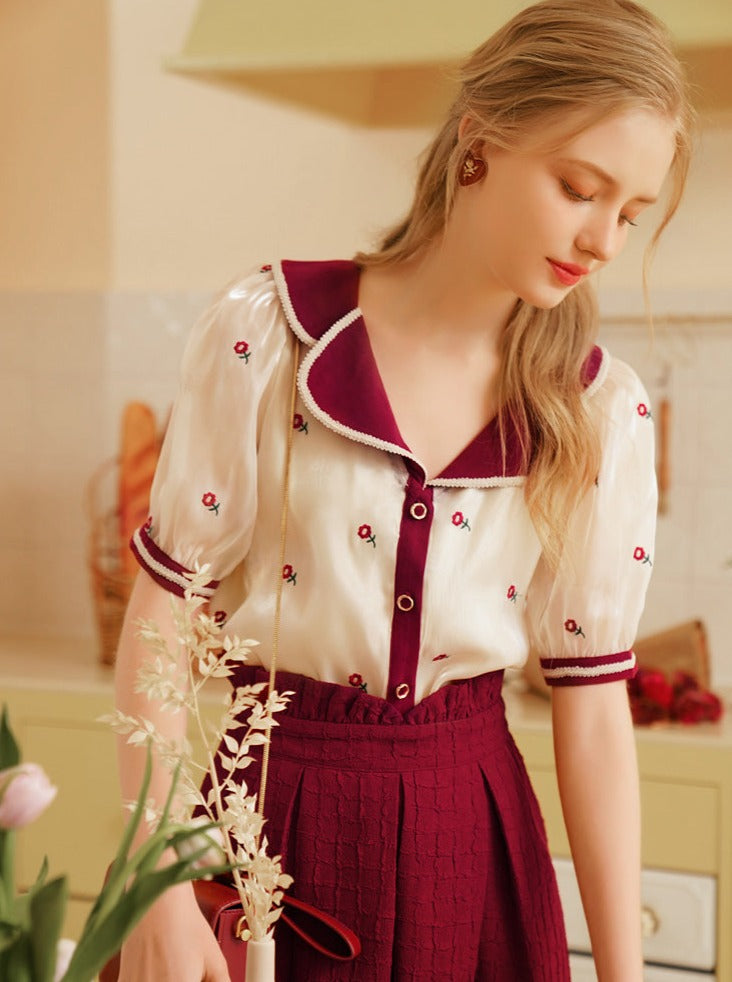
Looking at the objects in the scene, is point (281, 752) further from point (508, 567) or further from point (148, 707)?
point (508, 567)

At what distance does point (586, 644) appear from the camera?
3.83 feet

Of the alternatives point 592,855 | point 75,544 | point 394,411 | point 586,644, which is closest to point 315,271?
point 394,411

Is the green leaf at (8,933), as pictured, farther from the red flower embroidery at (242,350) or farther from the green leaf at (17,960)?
the red flower embroidery at (242,350)

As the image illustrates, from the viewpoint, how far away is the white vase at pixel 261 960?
0.78 metres

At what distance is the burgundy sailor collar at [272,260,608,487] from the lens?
3.63 feet

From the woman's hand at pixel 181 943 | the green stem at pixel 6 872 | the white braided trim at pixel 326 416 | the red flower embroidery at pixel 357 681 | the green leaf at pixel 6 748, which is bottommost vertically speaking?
the woman's hand at pixel 181 943

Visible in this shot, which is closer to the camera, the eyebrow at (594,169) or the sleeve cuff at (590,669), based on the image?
the eyebrow at (594,169)

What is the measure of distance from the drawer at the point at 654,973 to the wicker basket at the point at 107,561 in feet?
3.40

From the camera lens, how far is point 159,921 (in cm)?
92

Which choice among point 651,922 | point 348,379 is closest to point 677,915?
point 651,922

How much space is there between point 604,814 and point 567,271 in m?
0.46

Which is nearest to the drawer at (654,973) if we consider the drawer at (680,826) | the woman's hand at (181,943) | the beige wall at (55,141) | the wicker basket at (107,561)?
the drawer at (680,826)

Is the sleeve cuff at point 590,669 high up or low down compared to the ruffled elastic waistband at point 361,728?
up

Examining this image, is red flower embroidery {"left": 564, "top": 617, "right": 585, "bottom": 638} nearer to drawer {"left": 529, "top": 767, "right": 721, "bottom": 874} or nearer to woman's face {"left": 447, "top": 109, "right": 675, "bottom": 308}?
woman's face {"left": 447, "top": 109, "right": 675, "bottom": 308}
